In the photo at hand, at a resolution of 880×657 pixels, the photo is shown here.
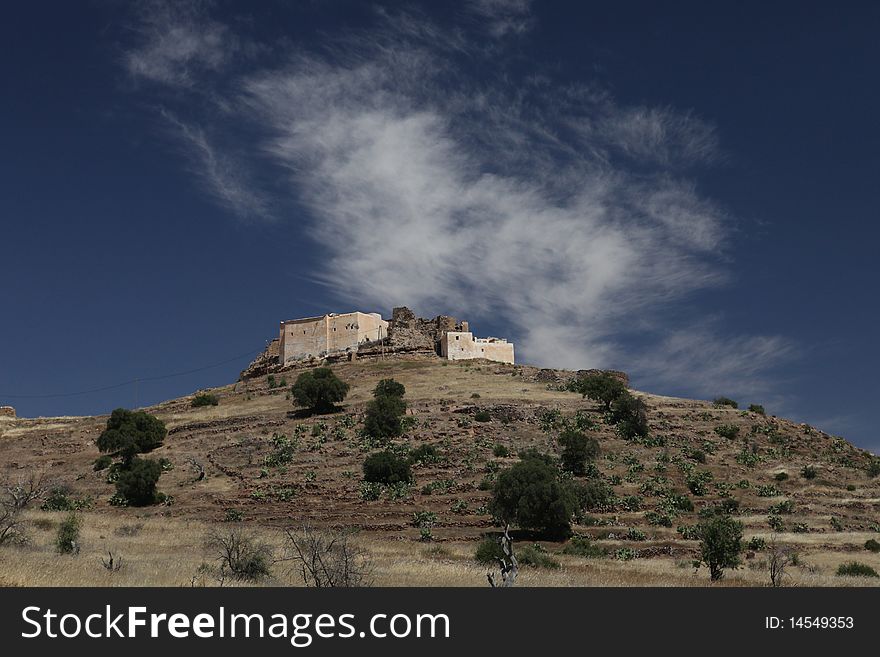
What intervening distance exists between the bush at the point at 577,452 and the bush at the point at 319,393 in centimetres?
1727

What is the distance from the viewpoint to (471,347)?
76.8 meters

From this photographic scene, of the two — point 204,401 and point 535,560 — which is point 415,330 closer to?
point 204,401

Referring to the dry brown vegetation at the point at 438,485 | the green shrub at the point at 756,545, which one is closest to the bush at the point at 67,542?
the dry brown vegetation at the point at 438,485

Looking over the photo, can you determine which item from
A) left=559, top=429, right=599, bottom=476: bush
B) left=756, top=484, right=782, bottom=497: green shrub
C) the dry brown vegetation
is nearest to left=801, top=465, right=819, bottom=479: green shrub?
the dry brown vegetation

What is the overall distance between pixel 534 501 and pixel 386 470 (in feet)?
35.3

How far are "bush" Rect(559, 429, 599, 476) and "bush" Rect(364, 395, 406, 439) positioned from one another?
33.8 ft

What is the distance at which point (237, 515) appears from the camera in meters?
36.2

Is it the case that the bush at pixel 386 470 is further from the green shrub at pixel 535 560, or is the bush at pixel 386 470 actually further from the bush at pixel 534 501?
the green shrub at pixel 535 560

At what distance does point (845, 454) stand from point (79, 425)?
180ft

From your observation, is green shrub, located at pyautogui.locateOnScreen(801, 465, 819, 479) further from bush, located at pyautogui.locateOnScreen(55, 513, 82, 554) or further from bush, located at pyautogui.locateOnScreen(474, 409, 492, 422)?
bush, located at pyautogui.locateOnScreen(55, 513, 82, 554)

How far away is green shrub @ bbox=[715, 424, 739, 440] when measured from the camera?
162 feet

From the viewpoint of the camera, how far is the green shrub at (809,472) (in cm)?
4272

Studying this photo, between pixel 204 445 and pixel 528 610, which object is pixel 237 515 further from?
pixel 528 610

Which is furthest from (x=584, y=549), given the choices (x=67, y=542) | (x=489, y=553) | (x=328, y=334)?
(x=328, y=334)
